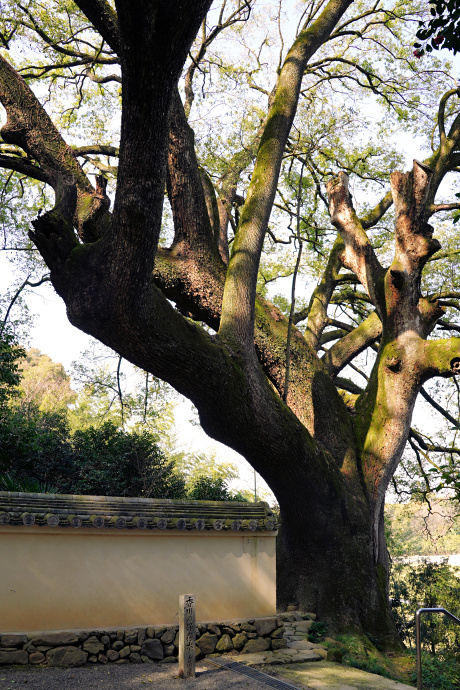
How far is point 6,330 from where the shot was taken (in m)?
8.91

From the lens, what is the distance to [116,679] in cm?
475

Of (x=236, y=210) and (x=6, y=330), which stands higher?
(x=236, y=210)

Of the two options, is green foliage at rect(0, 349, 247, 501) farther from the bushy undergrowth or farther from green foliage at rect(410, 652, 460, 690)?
green foliage at rect(410, 652, 460, 690)

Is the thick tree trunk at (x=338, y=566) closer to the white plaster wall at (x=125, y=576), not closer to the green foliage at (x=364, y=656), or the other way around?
the green foliage at (x=364, y=656)

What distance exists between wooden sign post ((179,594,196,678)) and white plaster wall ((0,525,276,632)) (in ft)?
1.95

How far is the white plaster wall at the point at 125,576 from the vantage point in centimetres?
506

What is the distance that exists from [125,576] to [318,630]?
2963 millimetres

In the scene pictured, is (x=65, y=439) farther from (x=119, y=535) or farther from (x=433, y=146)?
(x=433, y=146)

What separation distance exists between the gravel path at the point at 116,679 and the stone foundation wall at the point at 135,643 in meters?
0.10

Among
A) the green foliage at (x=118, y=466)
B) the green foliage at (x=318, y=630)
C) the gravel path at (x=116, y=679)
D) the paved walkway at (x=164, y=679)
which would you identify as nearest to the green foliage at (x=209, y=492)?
the green foliage at (x=118, y=466)

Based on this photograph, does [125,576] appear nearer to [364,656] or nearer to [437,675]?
[364,656]

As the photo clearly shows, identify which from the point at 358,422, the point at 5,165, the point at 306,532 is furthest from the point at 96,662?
the point at 5,165

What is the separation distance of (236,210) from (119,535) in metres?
6.90

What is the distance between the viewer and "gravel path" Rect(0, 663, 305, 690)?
448cm
